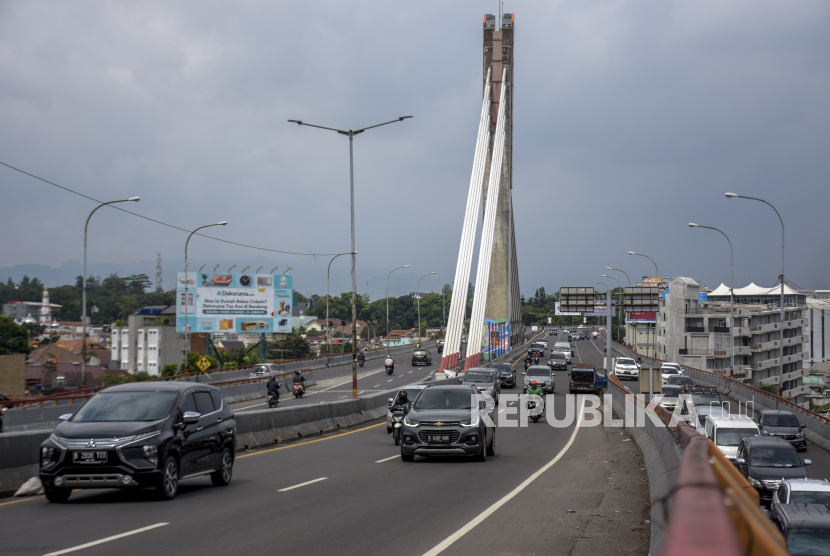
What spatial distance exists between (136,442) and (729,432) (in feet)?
57.7

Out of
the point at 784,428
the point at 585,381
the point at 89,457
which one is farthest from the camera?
the point at 585,381

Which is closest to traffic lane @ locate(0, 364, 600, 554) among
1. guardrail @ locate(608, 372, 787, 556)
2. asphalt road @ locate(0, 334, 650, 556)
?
asphalt road @ locate(0, 334, 650, 556)

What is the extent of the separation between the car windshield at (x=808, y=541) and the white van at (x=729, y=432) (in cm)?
1143

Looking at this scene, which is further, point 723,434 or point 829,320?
point 829,320

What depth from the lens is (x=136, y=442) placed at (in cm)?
1065

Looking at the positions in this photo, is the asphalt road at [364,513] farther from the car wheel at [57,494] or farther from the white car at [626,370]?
the white car at [626,370]

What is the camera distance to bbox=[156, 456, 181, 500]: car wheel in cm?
1098

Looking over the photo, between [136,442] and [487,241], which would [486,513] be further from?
[487,241]

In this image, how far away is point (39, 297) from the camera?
567ft

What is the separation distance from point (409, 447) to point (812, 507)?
7.82 m

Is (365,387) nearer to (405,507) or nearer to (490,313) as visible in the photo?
(490,313)

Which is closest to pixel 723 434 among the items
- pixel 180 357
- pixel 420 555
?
pixel 420 555

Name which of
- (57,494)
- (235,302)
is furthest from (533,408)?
(235,302)

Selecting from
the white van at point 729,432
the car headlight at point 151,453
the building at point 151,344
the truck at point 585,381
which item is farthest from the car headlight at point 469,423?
the building at point 151,344
